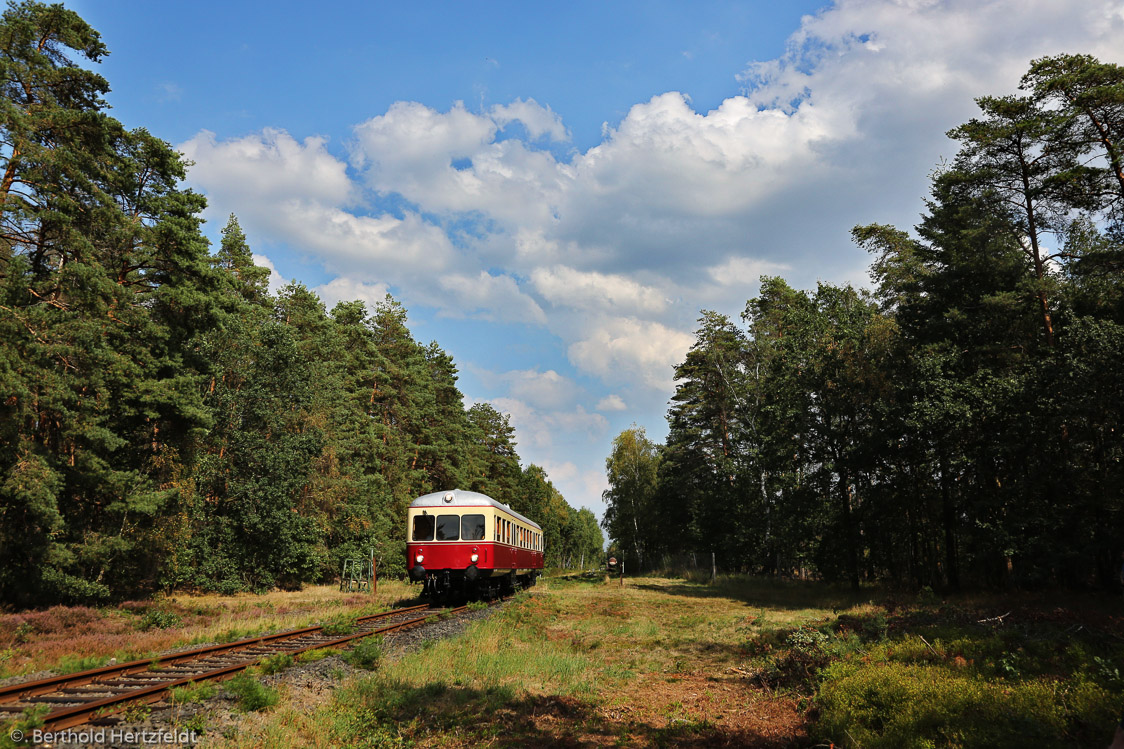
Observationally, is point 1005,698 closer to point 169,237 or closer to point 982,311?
point 982,311

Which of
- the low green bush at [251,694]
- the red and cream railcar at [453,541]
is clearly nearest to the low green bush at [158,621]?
the red and cream railcar at [453,541]

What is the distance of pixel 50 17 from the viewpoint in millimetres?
15797

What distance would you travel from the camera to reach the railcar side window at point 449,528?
18.6m

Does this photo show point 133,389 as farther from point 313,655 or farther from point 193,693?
point 193,693

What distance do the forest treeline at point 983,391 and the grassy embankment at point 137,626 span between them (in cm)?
1740

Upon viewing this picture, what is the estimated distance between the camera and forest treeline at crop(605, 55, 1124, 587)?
15.5 metres

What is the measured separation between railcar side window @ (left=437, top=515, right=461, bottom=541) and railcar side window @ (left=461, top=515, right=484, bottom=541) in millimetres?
154

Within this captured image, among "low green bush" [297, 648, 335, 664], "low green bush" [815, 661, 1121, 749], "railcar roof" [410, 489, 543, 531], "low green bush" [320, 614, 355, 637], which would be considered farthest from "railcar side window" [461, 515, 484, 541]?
"low green bush" [815, 661, 1121, 749]

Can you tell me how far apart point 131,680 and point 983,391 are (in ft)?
66.6

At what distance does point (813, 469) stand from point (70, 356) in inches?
984

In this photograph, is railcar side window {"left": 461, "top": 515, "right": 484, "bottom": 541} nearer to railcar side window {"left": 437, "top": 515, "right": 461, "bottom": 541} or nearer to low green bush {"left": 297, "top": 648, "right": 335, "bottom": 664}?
railcar side window {"left": 437, "top": 515, "right": 461, "bottom": 541}

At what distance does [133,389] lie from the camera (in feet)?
57.7

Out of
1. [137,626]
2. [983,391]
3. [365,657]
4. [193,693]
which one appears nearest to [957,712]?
[365,657]

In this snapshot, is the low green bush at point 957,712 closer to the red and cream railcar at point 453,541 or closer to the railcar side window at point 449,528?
the red and cream railcar at point 453,541
